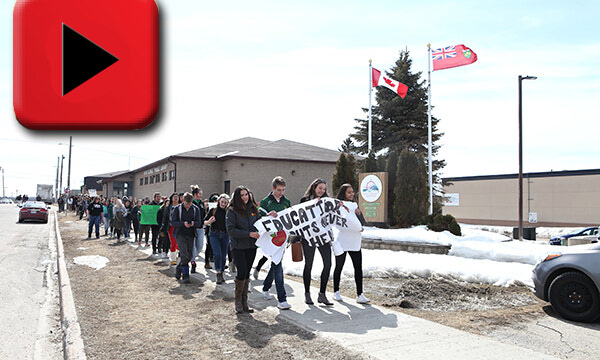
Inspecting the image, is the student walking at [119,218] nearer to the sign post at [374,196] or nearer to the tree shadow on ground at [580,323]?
the sign post at [374,196]

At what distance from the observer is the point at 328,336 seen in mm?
5367

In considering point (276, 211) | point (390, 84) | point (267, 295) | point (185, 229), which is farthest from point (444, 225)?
point (276, 211)

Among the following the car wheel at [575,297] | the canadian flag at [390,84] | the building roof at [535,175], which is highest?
the canadian flag at [390,84]

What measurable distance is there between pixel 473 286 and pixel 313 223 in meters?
3.58

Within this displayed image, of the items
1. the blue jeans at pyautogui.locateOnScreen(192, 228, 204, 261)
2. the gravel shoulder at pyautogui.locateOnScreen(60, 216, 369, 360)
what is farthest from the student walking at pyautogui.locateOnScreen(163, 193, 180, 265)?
the gravel shoulder at pyautogui.locateOnScreen(60, 216, 369, 360)

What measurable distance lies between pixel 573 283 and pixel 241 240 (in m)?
4.83

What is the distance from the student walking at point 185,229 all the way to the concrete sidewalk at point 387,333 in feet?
7.91

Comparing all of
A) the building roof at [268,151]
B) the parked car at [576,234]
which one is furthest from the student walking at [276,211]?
the building roof at [268,151]

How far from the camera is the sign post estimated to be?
17.8 meters

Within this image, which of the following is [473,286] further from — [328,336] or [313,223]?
[328,336]

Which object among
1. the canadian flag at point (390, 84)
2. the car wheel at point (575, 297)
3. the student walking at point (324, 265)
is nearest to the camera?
the car wheel at point (575, 297)

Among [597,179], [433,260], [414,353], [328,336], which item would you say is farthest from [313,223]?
[597,179]

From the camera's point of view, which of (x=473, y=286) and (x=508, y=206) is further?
(x=508, y=206)

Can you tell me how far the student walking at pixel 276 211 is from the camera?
22.4ft
